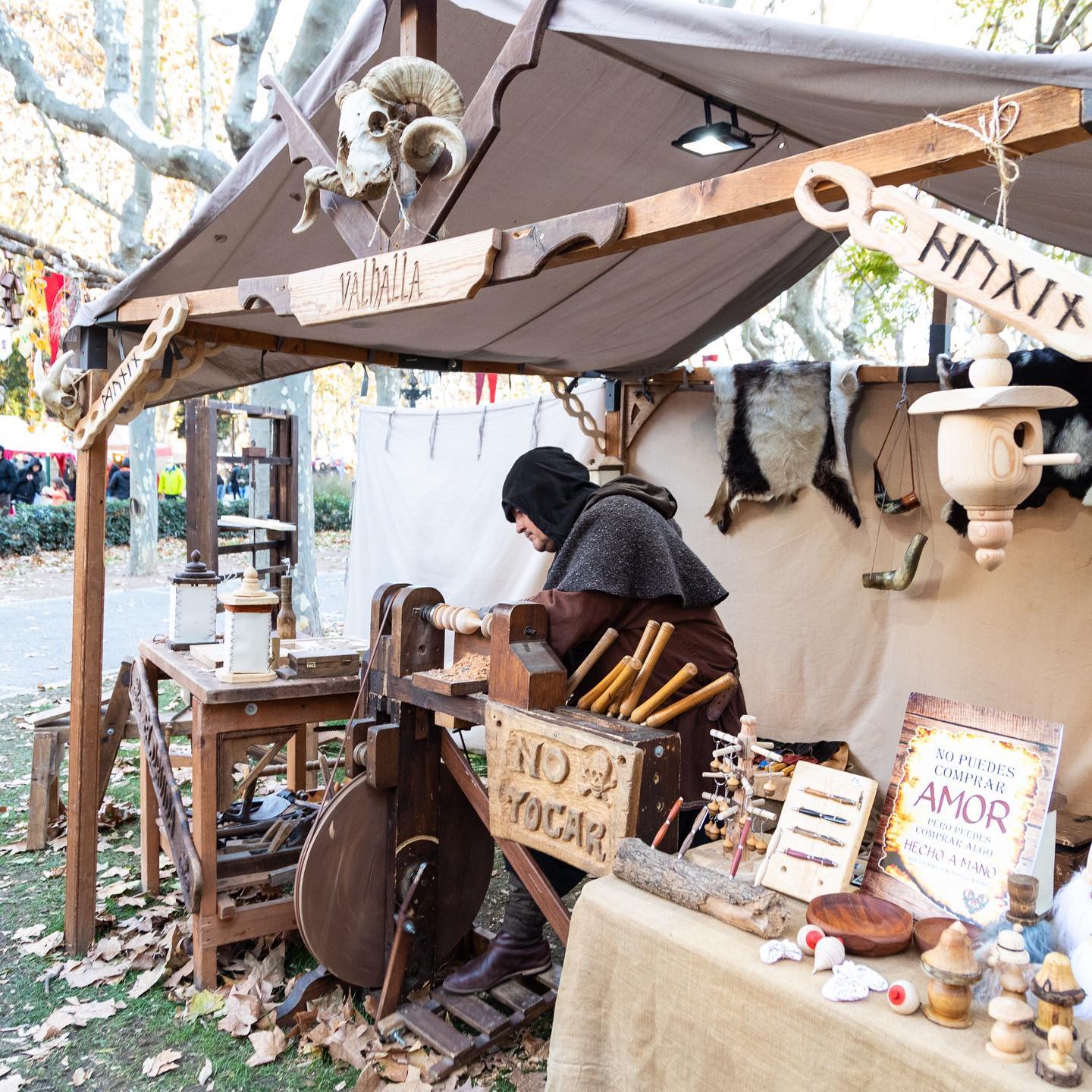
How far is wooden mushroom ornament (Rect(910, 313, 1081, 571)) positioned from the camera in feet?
4.38

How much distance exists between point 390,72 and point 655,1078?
2255mm

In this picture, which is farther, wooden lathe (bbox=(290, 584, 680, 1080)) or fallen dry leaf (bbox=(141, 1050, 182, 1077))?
fallen dry leaf (bbox=(141, 1050, 182, 1077))

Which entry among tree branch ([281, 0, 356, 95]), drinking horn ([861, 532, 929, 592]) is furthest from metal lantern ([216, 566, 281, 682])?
tree branch ([281, 0, 356, 95])

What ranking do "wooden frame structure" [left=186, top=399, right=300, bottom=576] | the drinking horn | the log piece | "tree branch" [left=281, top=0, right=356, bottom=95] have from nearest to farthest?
1. the log piece
2. the drinking horn
3. "wooden frame structure" [left=186, top=399, right=300, bottom=576]
4. "tree branch" [left=281, top=0, right=356, bottom=95]

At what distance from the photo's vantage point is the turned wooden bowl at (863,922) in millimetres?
1504

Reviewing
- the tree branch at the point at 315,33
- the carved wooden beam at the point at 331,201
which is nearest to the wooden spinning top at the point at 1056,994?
the carved wooden beam at the point at 331,201

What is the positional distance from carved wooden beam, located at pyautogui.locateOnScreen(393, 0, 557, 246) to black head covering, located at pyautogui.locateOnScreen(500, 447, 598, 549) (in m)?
0.83

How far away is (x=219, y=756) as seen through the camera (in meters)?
3.42

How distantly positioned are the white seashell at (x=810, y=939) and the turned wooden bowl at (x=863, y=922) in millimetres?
17

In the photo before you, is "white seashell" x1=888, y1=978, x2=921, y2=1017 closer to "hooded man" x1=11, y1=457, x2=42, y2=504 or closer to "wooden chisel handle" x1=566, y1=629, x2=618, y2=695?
"wooden chisel handle" x1=566, y1=629, x2=618, y2=695

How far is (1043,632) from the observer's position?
4.10 m

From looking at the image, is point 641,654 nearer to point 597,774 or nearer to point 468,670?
point 597,774

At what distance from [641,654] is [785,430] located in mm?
2532

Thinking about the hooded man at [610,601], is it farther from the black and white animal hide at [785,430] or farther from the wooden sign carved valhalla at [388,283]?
the black and white animal hide at [785,430]
